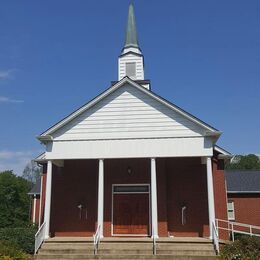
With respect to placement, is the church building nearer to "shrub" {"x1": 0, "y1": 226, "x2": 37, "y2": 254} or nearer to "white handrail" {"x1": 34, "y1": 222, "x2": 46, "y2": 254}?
"white handrail" {"x1": 34, "y1": 222, "x2": 46, "y2": 254}

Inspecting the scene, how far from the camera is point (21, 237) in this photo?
56.6ft

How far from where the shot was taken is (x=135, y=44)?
1123 inches

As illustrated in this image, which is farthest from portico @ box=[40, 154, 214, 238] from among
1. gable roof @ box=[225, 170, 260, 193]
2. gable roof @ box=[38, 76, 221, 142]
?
gable roof @ box=[225, 170, 260, 193]

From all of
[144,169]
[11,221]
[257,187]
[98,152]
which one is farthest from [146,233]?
[11,221]

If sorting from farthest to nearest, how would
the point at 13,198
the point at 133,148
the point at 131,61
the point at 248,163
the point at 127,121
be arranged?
the point at 248,163 → the point at 13,198 → the point at 131,61 → the point at 127,121 → the point at 133,148

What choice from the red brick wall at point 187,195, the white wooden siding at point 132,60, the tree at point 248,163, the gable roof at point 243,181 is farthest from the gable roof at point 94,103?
the tree at point 248,163

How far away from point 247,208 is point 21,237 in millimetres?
19014

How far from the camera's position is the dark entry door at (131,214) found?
19.7m

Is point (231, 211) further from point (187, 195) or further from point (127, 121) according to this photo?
point (127, 121)

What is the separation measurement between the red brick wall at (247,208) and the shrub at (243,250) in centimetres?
1476

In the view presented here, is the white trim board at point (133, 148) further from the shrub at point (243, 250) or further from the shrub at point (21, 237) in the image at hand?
the shrub at point (243, 250)

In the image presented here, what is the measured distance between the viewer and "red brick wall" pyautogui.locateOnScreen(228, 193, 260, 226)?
1151 inches

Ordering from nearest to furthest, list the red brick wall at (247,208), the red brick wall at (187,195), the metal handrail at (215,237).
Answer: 1. the metal handrail at (215,237)
2. the red brick wall at (187,195)
3. the red brick wall at (247,208)

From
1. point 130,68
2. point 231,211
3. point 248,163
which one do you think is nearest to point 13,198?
point 130,68
